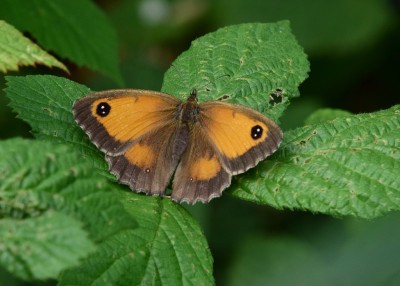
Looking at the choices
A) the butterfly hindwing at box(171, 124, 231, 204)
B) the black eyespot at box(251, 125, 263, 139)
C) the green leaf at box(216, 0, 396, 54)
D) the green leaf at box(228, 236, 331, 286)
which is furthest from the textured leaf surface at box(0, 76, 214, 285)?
the green leaf at box(216, 0, 396, 54)

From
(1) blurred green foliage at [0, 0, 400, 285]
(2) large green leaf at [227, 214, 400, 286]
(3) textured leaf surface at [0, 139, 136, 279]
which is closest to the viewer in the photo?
(3) textured leaf surface at [0, 139, 136, 279]

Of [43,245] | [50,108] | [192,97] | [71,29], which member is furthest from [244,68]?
[43,245]

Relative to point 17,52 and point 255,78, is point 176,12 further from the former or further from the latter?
point 17,52

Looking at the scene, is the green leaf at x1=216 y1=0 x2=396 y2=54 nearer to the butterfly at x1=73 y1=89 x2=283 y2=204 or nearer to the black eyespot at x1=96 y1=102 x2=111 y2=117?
the butterfly at x1=73 y1=89 x2=283 y2=204

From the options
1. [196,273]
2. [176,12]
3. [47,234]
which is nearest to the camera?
[47,234]

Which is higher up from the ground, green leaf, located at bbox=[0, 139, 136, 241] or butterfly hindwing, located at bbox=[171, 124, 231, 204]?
butterfly hindwing, located at bbox=[171, 124, 231, 204]

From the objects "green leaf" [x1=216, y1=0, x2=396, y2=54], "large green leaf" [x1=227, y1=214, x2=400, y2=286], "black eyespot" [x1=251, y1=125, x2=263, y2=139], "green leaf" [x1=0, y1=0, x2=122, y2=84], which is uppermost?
"green leaf" [x1=216, y1=0, x2=396, y2=54]

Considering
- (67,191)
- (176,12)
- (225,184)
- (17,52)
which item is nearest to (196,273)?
(225,184)
